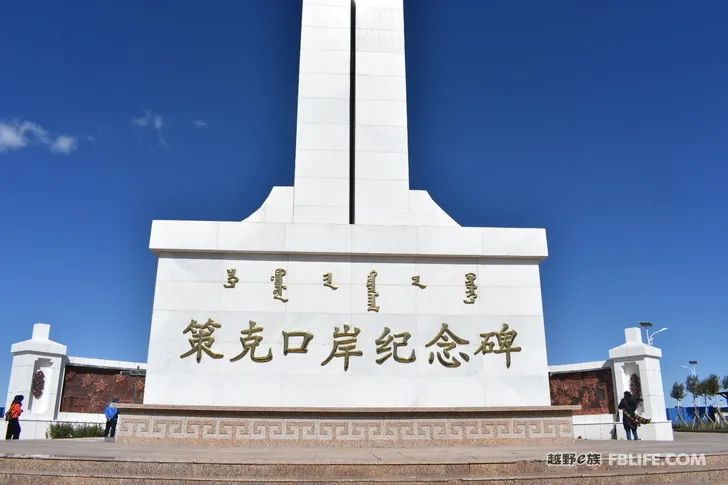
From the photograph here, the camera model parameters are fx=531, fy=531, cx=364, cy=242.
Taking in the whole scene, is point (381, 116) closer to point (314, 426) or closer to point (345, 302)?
point (345, 302)

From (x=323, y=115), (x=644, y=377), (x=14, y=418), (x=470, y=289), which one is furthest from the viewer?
(x=644, y=377)

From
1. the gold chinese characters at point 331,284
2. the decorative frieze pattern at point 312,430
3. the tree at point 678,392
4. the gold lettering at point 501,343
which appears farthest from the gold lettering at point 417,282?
the tree at point 678,392

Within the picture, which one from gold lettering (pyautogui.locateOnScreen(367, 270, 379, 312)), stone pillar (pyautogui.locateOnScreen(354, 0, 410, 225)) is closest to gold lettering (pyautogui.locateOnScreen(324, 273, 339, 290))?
gold lettering (pyautogui.locateOnScreen(367, 270, 379, 312))

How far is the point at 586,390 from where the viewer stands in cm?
1532

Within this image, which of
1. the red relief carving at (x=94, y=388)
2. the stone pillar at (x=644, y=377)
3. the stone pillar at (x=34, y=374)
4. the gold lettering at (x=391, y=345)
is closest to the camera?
the gold lettering at (x=391, y=345)

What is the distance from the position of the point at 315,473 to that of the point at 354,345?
476 centimetres

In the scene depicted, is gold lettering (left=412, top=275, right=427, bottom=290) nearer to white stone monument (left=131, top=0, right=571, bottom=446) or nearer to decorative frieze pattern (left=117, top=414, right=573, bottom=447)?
white stone monument (left=131, top=0, right=571, bottom=446)

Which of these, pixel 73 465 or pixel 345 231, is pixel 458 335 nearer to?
pixel 345 231

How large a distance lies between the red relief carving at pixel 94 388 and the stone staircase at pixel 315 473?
9.40 m

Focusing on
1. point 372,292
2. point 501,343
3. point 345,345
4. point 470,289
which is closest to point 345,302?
point 372,292

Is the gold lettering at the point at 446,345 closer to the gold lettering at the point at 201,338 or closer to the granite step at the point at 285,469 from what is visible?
the gold lettering at the point at 201,338

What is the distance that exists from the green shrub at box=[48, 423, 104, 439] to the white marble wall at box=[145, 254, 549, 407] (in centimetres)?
539

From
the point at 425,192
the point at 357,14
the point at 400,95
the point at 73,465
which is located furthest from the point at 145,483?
the point at 357,14

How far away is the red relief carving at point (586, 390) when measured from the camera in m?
14.8
